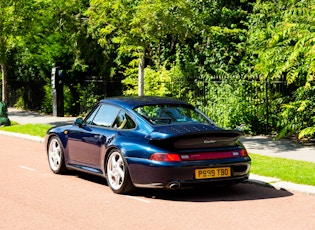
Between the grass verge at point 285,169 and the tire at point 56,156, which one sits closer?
the grass verge at point 285,169

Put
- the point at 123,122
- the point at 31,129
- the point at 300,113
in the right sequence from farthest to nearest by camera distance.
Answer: the point at 31,129, the point at 300,113, the point at 123,122

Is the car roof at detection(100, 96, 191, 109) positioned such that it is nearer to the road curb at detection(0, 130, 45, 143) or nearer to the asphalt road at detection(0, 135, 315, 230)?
the asphalt road at detection(0, 135, 315, 230)

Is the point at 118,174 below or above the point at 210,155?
below

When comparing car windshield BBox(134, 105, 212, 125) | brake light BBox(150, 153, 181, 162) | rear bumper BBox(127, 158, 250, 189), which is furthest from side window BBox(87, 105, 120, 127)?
brake light BBox(150, 153, 181, 162)

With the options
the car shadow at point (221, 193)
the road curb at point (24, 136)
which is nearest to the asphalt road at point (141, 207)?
the car shadow at point (221, 193)

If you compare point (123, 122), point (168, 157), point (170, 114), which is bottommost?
point (168, 157)

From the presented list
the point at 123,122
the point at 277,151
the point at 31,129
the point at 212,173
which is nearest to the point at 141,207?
the point at 212,173

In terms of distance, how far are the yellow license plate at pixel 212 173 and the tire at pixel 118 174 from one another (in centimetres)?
104

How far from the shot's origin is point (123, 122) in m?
10.1

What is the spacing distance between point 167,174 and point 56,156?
Answer: 3.34 m

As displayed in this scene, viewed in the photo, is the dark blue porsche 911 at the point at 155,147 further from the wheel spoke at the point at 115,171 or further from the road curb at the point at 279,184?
the road curb at the point at 279,184

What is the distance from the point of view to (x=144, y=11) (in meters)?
16.7

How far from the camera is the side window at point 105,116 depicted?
34.1ft

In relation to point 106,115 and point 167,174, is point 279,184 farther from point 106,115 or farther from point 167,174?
point 106,115
